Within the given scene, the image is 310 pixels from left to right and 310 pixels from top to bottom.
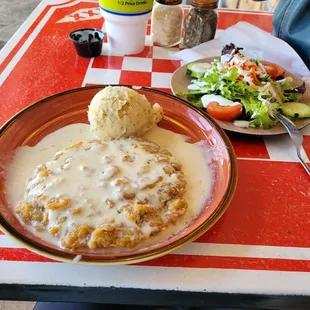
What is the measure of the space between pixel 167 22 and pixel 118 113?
2.29 ft

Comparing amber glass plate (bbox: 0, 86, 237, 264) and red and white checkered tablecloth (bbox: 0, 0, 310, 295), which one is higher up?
amber glass plate (bbox: 0, 86, 237, 264)

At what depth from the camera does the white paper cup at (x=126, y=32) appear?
1.38 meters

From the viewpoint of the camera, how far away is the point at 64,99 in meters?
1.07

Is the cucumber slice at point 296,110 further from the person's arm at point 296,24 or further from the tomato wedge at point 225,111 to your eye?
the person's arm at point 296,24

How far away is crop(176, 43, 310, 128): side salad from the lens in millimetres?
1078

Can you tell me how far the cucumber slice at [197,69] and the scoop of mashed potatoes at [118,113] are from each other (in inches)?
12.5

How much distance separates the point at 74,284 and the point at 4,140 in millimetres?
419

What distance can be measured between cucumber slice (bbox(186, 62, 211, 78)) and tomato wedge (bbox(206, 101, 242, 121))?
0.20 meters

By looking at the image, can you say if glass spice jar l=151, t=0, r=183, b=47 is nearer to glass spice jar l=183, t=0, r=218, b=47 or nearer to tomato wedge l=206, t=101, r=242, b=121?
glass spice jar l=183, t=0, r=218, b=47

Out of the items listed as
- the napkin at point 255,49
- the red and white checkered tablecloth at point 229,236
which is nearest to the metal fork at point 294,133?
the red and white checkered tablecloth at point 229,236

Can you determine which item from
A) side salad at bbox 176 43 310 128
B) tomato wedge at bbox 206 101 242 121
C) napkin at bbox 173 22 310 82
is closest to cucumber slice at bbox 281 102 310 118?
side salad at bbox 176 43 310 128

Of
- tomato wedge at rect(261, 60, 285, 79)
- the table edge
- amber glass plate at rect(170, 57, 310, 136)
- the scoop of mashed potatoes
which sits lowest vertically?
the table edge

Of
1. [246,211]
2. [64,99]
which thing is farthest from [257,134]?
[64,99]

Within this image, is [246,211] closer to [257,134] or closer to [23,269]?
[257,134]
